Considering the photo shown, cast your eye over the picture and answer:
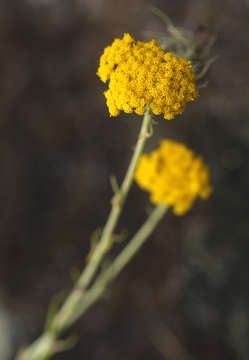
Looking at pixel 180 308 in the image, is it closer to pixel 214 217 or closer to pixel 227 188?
pixel 214 217

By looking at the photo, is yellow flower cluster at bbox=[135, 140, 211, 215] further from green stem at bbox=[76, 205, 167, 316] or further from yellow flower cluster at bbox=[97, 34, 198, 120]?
yellow flower cluster at bbox=[97, 34, 198, 120]

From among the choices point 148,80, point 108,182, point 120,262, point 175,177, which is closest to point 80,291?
point 120,262

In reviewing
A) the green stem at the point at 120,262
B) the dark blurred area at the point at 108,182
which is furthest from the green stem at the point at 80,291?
the dark blurred area at the point at 108,182

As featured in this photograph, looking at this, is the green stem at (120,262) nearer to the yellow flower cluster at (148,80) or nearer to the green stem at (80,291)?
the green stem at (80,291)

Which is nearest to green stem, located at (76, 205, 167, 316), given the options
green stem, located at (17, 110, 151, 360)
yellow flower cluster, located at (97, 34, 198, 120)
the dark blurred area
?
green stem, located at (17, 110, 151, 360)

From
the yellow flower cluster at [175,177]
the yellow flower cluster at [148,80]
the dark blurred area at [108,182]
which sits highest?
the dark blurred area at [108,182]
